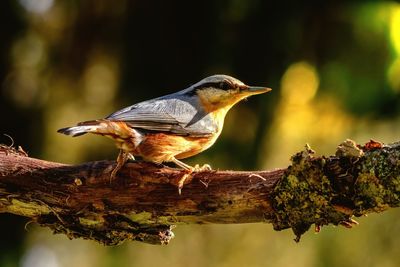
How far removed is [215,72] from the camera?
5047 mm

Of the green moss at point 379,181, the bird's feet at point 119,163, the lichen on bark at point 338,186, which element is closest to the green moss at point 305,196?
the lichen on bark at point 338,186

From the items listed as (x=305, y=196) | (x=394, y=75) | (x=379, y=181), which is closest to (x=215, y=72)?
(x=394, y=75)

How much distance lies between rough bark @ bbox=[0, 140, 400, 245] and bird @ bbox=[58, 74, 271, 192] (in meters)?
0.09

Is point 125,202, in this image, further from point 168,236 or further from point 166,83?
point 166,83

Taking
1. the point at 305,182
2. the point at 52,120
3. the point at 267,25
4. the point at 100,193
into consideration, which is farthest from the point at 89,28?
the point at 305,182

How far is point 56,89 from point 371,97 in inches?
83.9

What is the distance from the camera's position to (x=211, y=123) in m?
3.87

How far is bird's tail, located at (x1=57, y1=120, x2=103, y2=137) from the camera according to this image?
10.2ft

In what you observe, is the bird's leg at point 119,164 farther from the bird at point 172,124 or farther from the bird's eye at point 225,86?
the bird's eye at point 225,86

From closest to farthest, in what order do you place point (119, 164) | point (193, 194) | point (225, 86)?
1. point (193, 194)
2. point (119, 164)
3. point (225, 86)

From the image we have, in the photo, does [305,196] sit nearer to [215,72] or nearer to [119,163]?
[119,163]

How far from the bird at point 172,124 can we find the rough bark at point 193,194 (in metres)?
0.09

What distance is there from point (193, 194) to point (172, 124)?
787 mm

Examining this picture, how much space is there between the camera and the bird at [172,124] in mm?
3361
